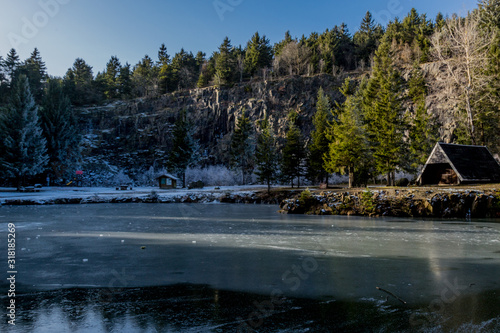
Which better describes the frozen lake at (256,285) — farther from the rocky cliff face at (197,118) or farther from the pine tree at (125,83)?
the pine tree at (125,83)

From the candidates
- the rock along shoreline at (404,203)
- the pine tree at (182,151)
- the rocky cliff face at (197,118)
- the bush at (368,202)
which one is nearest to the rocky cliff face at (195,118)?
the rocky cliff face at (197,118)

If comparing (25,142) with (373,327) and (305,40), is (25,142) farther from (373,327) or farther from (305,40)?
(305,40)

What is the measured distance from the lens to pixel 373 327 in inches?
164

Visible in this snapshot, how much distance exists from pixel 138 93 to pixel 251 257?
329 ft

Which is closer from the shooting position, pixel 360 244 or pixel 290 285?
pixel 290 285

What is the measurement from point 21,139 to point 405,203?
164ft

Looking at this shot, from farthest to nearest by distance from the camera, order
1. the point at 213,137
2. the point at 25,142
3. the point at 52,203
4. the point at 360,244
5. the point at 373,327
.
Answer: the point at 213,137 < the point at 25,142 < the point at 52,203 < the point at 360,244 < the point at 373,327

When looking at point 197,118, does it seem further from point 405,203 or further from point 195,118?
point 405,203

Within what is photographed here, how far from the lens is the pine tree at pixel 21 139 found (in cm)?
4388

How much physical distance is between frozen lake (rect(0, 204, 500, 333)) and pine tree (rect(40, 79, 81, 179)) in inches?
2001

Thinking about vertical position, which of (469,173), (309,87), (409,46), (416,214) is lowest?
(416,214)

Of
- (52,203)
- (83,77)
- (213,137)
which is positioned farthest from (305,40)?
(52,203)

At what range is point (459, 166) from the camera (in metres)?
26.9

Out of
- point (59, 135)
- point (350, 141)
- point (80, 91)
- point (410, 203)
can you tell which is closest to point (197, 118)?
point (59, 135)
